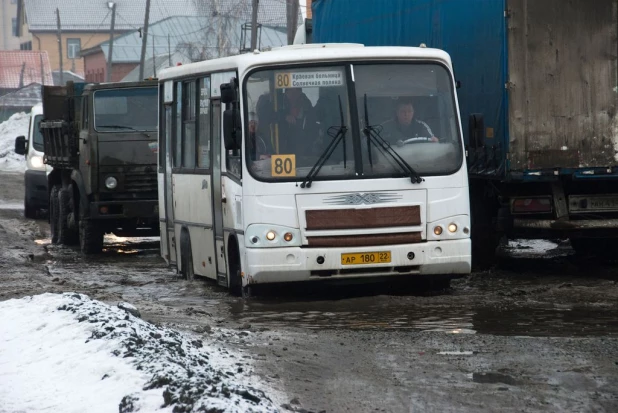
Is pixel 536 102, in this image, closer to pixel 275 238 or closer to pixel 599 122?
pixel 599 122

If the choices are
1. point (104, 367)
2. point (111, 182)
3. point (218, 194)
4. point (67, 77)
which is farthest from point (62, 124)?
point (67, 77)

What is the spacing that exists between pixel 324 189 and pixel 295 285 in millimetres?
1095

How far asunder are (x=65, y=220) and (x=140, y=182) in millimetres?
2510

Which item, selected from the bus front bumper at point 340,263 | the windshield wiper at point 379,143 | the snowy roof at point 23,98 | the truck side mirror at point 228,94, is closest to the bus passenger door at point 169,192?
the truck side mirror at point 228,94

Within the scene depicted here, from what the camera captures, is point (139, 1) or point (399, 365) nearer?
point (399, 365)

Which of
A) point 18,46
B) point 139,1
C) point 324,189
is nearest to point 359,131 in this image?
point 324,189

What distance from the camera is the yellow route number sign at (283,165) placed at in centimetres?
1166

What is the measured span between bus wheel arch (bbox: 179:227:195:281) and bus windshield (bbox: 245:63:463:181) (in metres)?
2.85

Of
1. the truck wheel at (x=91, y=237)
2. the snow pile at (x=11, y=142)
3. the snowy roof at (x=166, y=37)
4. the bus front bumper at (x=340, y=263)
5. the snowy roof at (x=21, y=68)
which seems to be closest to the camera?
the bus front bumper at (x=340, y=263)

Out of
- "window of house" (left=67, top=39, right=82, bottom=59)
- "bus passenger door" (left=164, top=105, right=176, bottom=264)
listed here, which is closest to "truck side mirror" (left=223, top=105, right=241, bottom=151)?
"bus passenger door" (left=164, top=105, right=176, bottom=264)

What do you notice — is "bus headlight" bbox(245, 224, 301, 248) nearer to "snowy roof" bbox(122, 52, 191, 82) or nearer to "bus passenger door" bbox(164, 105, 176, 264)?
"bus passenger door" bbox(164, 105, 176, 264)

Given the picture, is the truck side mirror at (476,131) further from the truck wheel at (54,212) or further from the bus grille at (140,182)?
the truck wheel at (54,212)

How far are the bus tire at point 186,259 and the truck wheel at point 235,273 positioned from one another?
167 centimetres

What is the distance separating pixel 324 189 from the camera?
1159cm
